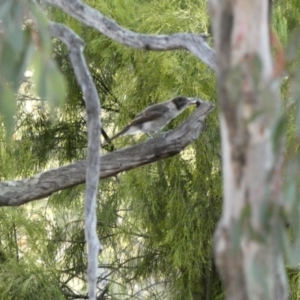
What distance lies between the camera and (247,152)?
907 millimetres

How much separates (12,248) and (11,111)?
2.95m

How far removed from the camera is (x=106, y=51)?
3.66 m

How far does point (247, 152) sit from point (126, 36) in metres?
0.79

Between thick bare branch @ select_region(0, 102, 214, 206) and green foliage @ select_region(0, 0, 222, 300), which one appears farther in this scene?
green foliage @ select_region(0, 0, 222, 300)

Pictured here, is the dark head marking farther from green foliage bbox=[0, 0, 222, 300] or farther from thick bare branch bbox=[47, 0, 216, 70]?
thick bare branch bbox=[47, 0, 216, 70]

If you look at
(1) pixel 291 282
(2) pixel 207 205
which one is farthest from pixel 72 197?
(1) pixel 291 282

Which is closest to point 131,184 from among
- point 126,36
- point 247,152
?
point 126,36

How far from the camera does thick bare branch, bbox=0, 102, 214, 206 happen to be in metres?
2.65

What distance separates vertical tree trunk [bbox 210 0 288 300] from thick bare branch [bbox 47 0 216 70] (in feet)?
2.24

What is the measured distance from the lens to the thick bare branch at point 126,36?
1.63 metres

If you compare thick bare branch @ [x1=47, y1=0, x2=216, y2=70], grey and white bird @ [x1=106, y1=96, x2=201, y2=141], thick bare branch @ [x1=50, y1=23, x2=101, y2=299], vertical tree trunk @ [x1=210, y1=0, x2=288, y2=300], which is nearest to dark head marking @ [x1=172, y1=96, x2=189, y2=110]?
grey and white bird @ [x1=106, y1=96, x2=201, y2=141]

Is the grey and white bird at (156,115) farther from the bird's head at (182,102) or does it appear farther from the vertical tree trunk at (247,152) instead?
the vertical tree trunk at (247,152)

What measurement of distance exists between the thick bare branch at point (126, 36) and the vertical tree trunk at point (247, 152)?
683 millimetres

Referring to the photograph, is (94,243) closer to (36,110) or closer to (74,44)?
(74,44)
